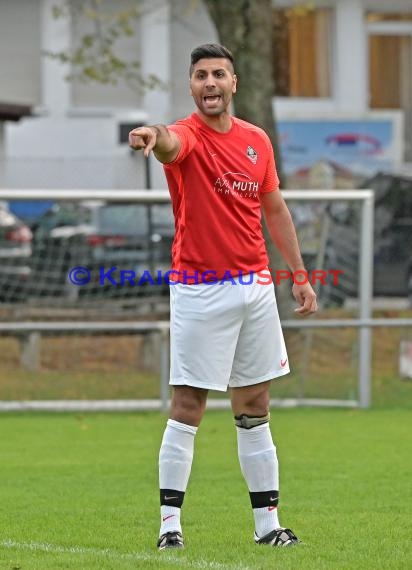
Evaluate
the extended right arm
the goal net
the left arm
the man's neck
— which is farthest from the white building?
the extended right arm

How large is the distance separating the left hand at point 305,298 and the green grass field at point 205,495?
1026 millimetres

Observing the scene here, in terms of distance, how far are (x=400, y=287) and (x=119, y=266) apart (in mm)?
4319

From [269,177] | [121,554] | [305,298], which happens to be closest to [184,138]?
[269,177]

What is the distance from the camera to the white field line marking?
632cm

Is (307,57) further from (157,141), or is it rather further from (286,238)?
(157,141)

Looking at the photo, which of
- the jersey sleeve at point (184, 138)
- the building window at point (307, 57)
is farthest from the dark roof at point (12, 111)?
the jersey sleeve at point (184, 138)

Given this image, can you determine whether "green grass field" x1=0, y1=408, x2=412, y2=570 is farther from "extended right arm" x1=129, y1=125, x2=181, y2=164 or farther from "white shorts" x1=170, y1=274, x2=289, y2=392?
"extended right arm" x1=129, y1=125, x2=181, y2=164

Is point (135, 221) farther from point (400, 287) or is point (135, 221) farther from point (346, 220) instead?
point (400, 287)

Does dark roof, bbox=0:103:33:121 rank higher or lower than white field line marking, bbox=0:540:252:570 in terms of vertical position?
higher

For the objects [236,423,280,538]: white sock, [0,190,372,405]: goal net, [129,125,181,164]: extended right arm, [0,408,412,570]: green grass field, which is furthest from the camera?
[0,190,372,405]: goal net

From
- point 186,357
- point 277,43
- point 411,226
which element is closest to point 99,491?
point 186,357

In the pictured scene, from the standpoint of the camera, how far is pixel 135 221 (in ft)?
50.2

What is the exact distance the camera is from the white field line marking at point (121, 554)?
6320 millimetres

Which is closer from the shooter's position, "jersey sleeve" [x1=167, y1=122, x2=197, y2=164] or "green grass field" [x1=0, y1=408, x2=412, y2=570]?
"jersey sleeve" [x1=167, y1=122, x2=197, y2=164]
